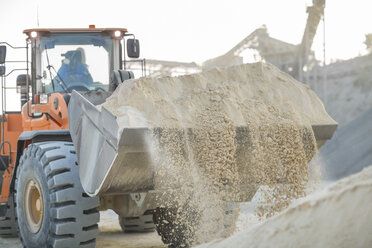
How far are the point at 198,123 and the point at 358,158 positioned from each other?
18904 millimetres

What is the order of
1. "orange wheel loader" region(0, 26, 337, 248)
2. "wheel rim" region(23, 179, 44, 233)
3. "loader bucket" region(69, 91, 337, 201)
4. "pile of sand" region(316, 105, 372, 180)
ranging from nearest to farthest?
"loader bucket" region(69, 91, 337, 201) < "orange wheel loader" region(0, 26, 337, 248) < "wheel rim" region(23, 179, 44, 233) < "pile of sand" region(316, 105, 372, 180)

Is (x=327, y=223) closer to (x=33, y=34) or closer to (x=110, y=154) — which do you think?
(x=110, y=154)

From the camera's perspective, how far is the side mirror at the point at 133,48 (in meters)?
7.84

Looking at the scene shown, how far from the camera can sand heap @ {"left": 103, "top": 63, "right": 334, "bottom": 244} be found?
547cm

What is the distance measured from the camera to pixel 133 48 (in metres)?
7.86

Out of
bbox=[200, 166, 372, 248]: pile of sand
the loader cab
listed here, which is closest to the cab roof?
the loader cab

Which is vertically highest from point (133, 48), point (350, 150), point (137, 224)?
point (133, 48)

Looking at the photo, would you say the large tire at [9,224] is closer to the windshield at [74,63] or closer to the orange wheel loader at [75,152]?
the orange wheel loader at [75,152]

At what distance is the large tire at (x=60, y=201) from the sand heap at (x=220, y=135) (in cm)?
78

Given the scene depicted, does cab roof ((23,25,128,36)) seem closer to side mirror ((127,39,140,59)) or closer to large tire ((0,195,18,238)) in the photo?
side mirror ((127,39,140,59))

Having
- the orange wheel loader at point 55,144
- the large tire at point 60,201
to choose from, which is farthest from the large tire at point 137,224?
the large tire at point 60,201

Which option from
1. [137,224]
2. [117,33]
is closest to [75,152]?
[117,33]

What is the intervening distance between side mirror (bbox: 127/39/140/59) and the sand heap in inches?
76.8

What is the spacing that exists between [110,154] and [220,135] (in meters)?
1.07
